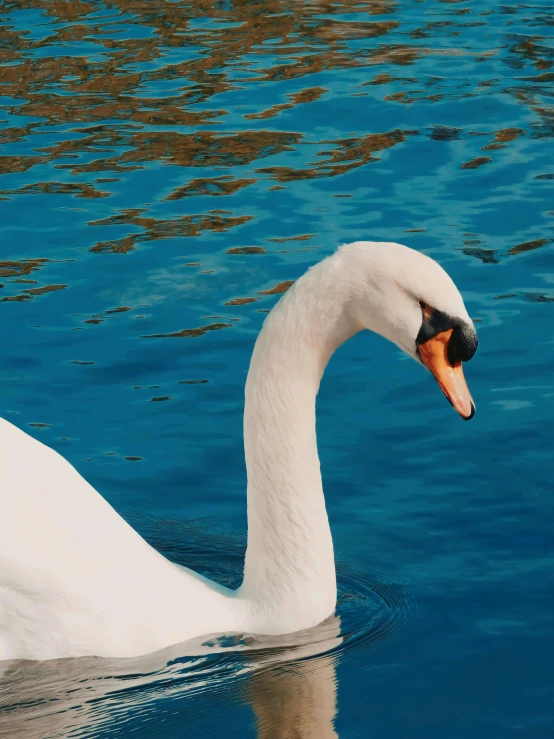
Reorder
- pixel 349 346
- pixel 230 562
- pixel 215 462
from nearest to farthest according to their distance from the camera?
1. pixel 230 562
2. pixel 215 462
3. pixel 349 346

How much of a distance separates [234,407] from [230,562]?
1.57 metres

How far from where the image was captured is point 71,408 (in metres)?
8.20

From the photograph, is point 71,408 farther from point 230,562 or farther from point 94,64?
point 94,64

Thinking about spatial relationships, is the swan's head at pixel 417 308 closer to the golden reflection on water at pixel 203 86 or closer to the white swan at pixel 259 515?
the white swan at pixel 259 515

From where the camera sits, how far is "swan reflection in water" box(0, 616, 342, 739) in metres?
5.46

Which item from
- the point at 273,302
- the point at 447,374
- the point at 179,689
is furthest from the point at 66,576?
the point at 273,302

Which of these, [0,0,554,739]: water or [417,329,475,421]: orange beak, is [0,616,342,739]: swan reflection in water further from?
[417,329,475,421]: orange beak

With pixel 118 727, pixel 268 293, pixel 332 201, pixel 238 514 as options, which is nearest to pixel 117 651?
pixel 118 727

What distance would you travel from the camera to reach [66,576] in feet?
18.9

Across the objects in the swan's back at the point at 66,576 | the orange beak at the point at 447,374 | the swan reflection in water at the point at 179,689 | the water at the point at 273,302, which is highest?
the orange beak at the point at 447,374

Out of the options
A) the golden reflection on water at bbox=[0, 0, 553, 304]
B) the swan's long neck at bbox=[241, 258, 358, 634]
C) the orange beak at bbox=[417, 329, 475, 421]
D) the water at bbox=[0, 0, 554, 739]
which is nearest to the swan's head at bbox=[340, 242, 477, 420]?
the orange beak at bbox=[417, 329, 475, 421]

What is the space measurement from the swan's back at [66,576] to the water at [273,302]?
12 centimetres

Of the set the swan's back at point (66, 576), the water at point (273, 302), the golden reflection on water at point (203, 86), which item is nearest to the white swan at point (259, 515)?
the swan's back at point (66, 576)

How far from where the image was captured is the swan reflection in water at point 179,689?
17.9ft
